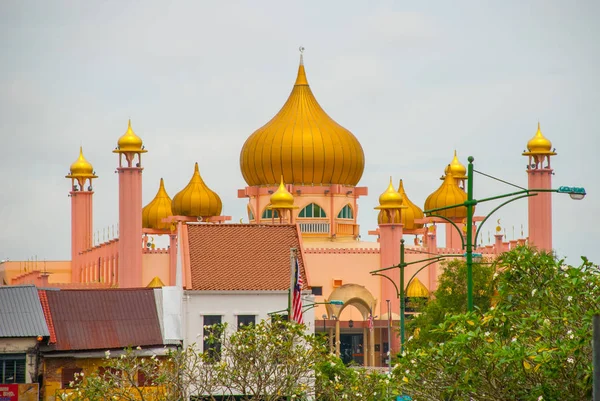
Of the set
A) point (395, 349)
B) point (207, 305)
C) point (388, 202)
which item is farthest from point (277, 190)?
point (207, 305)

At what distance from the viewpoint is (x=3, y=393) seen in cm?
3475

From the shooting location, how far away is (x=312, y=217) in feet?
263

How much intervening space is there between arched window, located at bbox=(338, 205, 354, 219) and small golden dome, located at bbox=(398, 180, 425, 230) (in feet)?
12.9

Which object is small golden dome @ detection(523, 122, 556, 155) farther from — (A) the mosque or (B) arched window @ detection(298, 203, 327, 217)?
(B) arched window @ detection(298, 203, 327, 217)

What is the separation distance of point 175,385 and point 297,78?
55482mm

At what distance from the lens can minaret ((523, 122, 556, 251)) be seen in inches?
2884

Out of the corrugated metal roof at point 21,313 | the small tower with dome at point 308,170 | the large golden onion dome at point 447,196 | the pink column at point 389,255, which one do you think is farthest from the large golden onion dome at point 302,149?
the corrugated metal roof at point 21,313

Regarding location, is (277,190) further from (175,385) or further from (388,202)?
(175,385)

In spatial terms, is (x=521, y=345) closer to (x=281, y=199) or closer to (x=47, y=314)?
(x=47, y=314)

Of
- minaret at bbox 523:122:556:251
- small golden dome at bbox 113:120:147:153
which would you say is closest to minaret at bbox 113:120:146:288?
small golden dome at bbox 113:120:147:153

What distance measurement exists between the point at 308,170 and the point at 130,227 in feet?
42.3

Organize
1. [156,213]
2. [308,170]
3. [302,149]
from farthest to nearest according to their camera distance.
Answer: [156,213]
[308,170]
[302,149]

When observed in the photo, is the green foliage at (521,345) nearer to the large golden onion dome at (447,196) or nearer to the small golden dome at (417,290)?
the small golden dome at (417,290)

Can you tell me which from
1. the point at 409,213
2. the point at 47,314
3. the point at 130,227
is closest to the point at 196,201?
the point at 130,227
